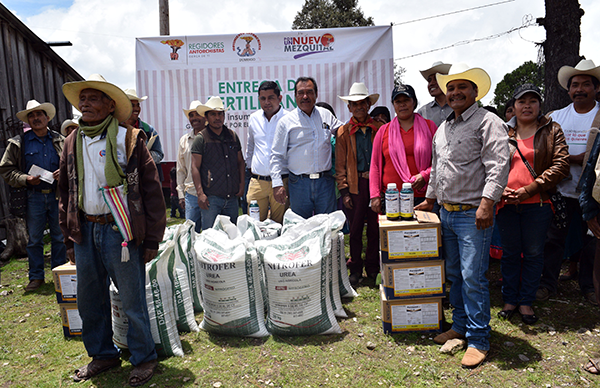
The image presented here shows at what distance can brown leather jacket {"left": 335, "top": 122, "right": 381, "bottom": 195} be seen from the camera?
163 inches

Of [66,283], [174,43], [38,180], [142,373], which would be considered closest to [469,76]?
[142,373]

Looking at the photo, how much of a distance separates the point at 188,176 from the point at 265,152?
Result: 1.05 meters

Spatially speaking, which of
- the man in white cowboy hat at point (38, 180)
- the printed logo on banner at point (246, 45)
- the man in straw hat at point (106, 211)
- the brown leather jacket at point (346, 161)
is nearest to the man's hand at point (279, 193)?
the brown leather jacket at point (346, 161)

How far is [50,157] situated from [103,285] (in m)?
2.77

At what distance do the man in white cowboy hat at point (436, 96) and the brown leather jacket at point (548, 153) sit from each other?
1072mm

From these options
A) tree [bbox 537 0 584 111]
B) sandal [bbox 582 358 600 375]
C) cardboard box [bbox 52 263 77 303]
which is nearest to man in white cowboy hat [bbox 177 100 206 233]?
cardboard box [bbox 52 263 77 303]

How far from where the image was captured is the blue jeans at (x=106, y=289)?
2551 millimetres

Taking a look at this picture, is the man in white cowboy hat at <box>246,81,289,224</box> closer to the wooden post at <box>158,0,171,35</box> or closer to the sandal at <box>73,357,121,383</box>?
the sandal at <box>73,357,121,383</box>

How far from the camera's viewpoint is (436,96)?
444 cm

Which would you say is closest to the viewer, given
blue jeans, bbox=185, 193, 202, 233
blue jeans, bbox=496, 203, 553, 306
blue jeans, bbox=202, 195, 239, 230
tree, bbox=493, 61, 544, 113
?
blue jeans, bbox=496, 203, 553, 306

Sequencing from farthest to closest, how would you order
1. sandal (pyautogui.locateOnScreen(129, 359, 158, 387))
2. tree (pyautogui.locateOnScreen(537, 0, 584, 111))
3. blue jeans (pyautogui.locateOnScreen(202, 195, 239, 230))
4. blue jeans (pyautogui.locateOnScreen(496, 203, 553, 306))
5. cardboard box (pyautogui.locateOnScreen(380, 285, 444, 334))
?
tree (pyautogui.locateOnScreen(537, 0, 584, 111)), blue jeans (pyautogui.locateOnScreen(202, 195, 239, 230)), blue jeans (pyautogui.locateOnScreen(496, 203, 553, 306)), cardboard box (pyautogui.locateOnScreen(380, 285, 444, 334)), sandal (pyautogui.locateOnScreen(129, 359, 158, 387))

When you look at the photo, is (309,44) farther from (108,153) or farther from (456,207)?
(108,153)

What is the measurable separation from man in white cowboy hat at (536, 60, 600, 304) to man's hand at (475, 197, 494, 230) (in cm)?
147

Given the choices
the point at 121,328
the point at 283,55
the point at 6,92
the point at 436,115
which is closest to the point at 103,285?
the point at 121,328
